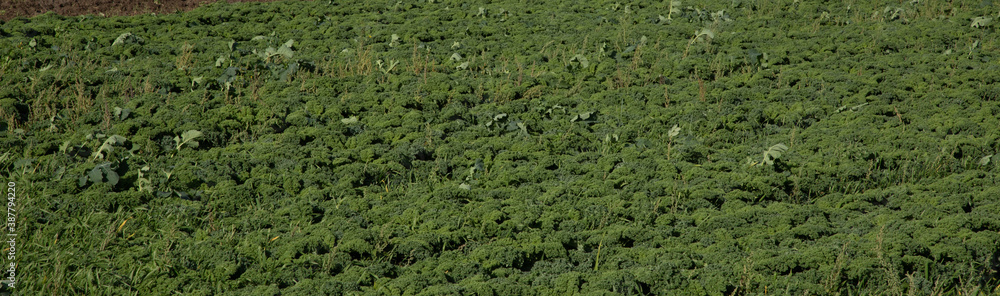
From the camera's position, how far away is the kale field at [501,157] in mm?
4215

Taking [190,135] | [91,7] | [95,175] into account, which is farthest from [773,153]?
[91,7]

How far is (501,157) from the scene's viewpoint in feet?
19.3

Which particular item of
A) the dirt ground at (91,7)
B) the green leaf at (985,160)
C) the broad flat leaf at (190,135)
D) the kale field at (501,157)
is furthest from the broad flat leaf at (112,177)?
the dirt ground at (91,7)

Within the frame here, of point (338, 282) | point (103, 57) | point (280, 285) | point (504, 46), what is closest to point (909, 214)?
point (338, 282)

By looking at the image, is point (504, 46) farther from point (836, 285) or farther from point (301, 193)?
point (836, 285)

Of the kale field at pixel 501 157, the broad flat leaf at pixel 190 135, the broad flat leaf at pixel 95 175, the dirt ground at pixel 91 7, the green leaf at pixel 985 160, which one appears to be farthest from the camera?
the dirt ground at pixel 91 7

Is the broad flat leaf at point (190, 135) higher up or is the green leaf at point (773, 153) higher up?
the broad flat leaf at point (190, 135)

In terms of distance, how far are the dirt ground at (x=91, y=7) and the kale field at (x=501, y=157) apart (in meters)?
2.29

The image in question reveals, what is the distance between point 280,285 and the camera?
→ 416 cm

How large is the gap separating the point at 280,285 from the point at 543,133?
10.2ft

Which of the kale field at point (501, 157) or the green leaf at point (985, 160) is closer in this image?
the kale field at point (501, 157)

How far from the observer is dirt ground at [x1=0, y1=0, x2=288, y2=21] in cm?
1128

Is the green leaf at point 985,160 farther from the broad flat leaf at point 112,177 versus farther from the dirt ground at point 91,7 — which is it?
the dirt ground at point 91,7

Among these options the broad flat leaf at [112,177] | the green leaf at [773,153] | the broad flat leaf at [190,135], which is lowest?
the green leaf at [773,153]
